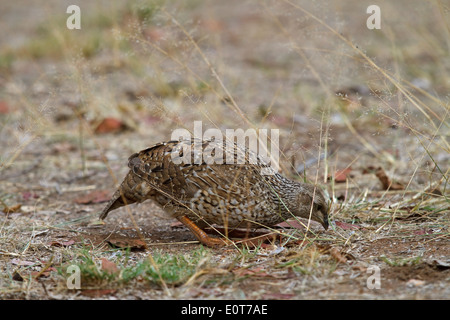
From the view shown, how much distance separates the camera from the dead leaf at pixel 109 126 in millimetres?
7125

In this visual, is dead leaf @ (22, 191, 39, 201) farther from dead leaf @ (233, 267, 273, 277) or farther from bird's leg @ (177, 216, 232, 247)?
dead leaf @ (233, 267, 273, 277)

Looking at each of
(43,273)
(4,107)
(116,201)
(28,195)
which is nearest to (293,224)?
(116,201)

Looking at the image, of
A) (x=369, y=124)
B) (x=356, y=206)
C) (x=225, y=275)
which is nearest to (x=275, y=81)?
(x=369, y=124)

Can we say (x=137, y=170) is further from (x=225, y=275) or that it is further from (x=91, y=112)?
(x=91, y=112)

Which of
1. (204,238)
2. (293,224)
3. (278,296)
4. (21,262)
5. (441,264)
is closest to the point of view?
(278,296)

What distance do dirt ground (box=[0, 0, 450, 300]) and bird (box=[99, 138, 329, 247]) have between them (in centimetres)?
17

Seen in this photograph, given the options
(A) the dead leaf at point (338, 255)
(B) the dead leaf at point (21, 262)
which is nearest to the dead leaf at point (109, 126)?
(B) the dead leaf at point (21, 262)

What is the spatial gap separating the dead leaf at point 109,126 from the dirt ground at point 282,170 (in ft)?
0.05

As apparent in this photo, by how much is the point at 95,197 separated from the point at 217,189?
1781 mm

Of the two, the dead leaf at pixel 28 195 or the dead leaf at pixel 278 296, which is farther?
the dead leaf at pixel 28 195

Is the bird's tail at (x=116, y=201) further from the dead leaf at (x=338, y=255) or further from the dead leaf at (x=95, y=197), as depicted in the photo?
the dead leaf at (x=338, y=255)

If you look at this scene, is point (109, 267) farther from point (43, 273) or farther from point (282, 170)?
point (282, 170)

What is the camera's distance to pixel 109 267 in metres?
3.48

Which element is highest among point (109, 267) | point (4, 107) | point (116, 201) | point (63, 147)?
point (4, 107)
